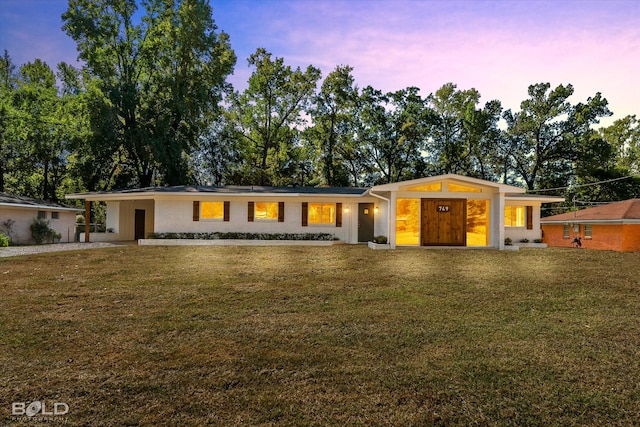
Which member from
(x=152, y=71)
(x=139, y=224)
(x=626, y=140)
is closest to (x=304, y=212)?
(x=139, y=224)

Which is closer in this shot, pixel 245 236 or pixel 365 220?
pixel 245 236

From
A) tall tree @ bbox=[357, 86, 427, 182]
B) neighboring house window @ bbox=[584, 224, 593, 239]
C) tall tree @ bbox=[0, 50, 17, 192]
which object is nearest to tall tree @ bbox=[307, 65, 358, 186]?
tall tree @ bbox=[357, 86, 427, 182]

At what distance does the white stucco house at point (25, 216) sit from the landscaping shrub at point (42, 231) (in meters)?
0.27

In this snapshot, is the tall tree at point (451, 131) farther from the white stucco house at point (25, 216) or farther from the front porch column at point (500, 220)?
the white stucco house at point (25, 216)

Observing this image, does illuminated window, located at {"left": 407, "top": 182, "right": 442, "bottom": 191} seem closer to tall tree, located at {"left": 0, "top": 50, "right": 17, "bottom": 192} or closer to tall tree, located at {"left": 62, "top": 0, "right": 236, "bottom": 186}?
tall tree, located at {"left": 62, "top": 0, "right": 236, "bottom": 186}

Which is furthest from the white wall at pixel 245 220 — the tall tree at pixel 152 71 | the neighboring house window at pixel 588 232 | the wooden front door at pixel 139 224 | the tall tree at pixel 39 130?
the neighboring house window at pixel 588 232

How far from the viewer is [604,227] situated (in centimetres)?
2272

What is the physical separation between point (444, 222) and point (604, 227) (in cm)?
1515

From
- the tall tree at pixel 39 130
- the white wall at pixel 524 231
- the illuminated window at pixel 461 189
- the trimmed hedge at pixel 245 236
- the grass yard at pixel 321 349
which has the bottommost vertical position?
the grass yard at pixel 321 349

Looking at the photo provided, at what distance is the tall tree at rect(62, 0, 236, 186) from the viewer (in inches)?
971

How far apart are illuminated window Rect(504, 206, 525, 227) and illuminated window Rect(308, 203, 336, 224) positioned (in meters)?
8.94

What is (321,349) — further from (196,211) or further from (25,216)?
(25,216)

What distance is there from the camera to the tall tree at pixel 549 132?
2998 cm

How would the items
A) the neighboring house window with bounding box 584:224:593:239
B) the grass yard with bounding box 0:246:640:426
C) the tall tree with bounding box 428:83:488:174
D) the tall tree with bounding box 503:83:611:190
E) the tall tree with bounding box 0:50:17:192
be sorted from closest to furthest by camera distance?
1. the grass yard with bounding box 0:246:640:426
2. the neighboring house window with bounding box 584:224:593:239
3. the tall tree with bounding box 0:50:17:192
4. the tall tree with bounding box 503:83:611:190
5. the tall tree with bounding box 428:83:488:174
